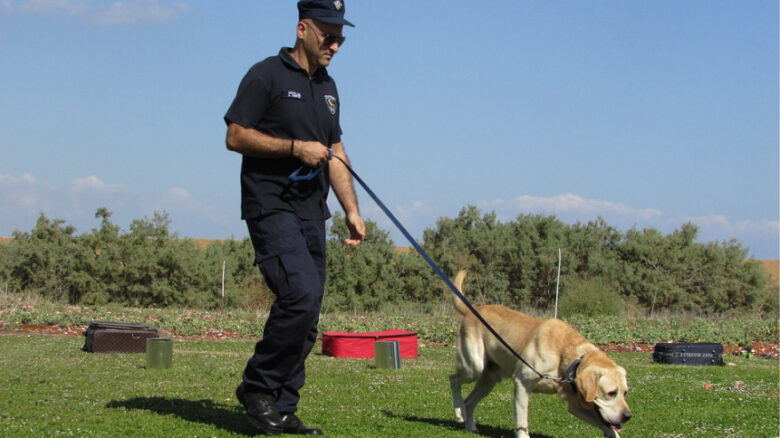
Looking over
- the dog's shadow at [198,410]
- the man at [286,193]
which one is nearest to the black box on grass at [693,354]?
the dog's shadow at [198,410]

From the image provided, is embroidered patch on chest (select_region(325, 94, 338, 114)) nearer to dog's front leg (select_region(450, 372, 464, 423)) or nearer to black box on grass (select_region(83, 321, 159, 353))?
dog's front leg (select_region(450, 372, 464, 423))

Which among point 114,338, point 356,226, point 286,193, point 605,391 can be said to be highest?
point 286,193

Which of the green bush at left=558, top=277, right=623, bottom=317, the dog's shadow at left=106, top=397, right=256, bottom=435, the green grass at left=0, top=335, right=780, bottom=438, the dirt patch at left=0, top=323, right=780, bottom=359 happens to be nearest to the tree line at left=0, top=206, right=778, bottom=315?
the green bush at left=558, top=277, right=623, bottom=317

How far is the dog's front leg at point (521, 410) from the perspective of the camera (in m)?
5.69

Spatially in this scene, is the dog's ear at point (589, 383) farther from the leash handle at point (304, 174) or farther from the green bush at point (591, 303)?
the green bush at point (591, 303)

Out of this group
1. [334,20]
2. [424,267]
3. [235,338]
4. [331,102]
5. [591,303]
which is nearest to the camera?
[334,20]

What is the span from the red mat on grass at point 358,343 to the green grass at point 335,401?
4.32 feet

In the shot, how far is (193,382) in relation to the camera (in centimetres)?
862

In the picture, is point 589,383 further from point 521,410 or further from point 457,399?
point 457,399

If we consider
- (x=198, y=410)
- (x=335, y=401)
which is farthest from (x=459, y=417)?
(x=198, y=410)

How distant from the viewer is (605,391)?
518cm

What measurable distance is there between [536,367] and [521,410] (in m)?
0.34

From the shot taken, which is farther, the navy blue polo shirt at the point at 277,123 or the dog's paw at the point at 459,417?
the dog's paw at the point at 459,417

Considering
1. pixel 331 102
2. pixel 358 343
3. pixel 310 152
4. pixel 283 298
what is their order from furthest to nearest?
1. pixel 358 343
2. pixel 331 102
3. pixel 310 152
4. pixel 283 298
